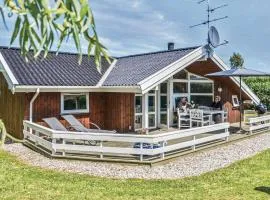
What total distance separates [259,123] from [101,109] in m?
8.28

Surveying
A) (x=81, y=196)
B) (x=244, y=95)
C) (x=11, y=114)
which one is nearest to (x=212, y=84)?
(x=244, y=95)

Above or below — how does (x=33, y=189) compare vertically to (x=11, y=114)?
below

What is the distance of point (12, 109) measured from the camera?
15148 mm

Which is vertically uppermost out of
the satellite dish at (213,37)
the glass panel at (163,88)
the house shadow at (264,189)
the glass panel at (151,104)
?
the satellite dish at (213,37)

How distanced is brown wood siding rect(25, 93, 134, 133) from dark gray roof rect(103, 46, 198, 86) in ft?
2.67

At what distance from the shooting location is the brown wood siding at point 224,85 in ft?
60.6

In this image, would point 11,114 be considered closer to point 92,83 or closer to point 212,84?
point 92,83

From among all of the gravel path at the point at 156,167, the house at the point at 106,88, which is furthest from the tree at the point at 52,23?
the house at the point at 106,88

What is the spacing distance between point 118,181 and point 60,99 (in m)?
7.30

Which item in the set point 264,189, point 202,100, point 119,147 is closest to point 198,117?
point 202,100

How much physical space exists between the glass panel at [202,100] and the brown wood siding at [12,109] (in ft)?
30.6

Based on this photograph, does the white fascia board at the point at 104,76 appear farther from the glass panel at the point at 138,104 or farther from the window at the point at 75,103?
the glass panel at the point at 138,104

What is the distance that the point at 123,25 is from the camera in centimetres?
1603

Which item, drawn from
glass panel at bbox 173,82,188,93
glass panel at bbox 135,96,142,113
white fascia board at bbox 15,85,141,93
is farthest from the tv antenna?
white fascia board at bbox 15,85,141,93
